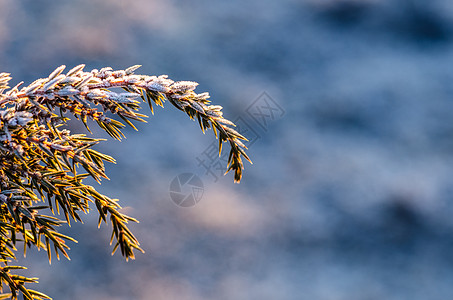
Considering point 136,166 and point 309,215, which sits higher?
point 309,215

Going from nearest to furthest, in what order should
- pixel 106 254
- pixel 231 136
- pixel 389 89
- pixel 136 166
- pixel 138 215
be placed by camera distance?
1. pixel 231 136
2. pixel 106 254
3. pixel 138 215
4. pixel 136 166
5. pixel 389 89

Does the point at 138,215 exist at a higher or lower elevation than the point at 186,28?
lower

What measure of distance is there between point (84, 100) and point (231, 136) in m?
0.21

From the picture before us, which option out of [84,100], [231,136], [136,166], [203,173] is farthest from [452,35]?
[84,100]

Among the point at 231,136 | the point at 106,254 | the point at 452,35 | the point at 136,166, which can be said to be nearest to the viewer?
the point at 231,136

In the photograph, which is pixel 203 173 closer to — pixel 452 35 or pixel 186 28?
pixel 186 28

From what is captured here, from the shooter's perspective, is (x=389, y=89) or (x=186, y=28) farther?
(x=186, y=28)

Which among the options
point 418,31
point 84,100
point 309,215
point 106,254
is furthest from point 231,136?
point 418,31

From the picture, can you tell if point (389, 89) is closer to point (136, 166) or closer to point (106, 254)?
point (136, 166)

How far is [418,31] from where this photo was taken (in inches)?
116

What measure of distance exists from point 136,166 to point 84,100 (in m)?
1.83

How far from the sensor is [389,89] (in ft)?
8.99

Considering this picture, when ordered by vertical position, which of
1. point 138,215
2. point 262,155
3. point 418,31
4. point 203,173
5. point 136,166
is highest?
point 418,31

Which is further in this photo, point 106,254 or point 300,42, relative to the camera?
point 300,42
